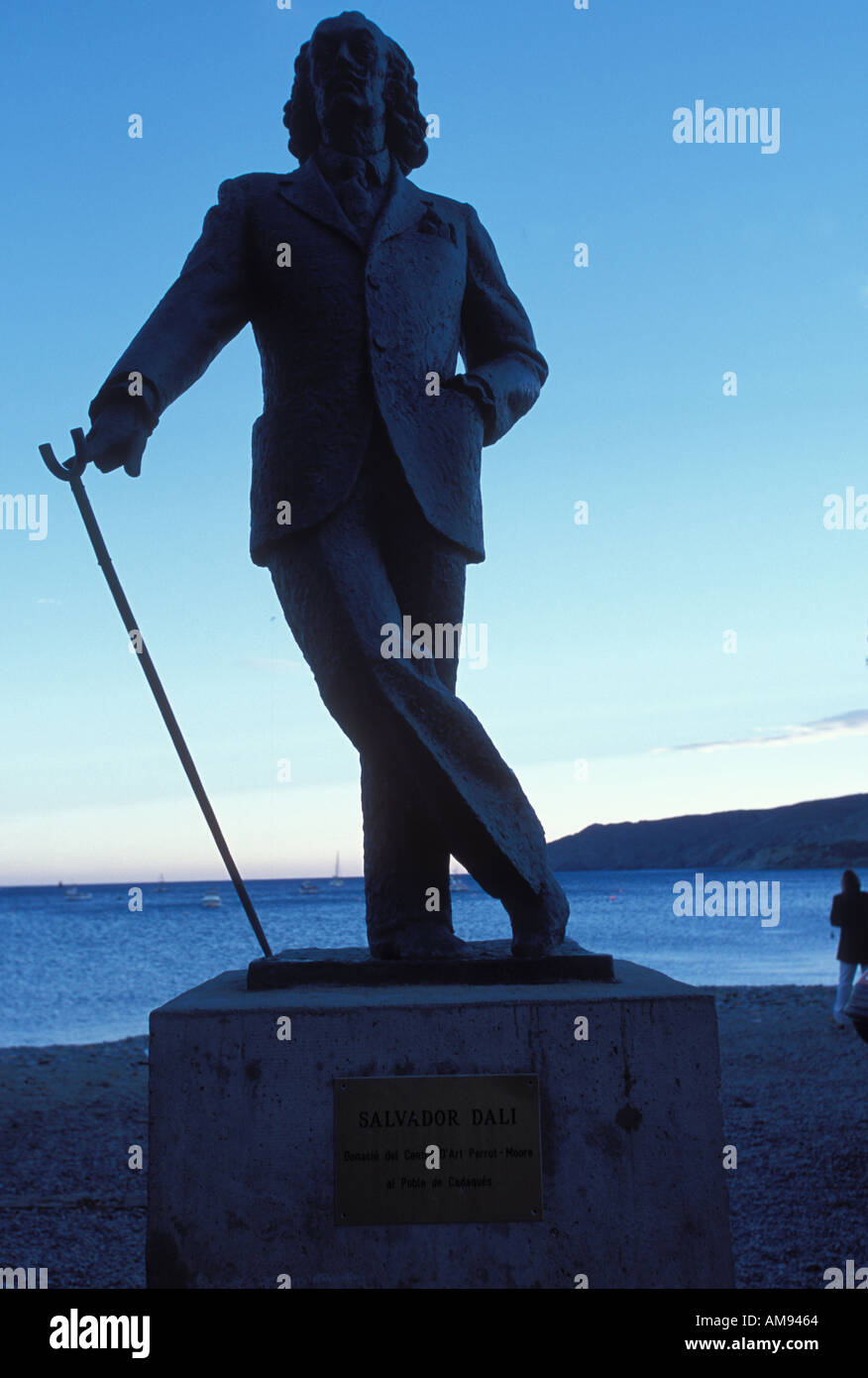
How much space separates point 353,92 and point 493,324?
83 cm

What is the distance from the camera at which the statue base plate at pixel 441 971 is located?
2.86 m

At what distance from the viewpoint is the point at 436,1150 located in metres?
2.48

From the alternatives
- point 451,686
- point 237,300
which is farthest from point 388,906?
point 237,300

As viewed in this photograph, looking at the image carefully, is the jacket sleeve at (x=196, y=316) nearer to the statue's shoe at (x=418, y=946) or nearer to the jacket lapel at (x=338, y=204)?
the jacket lapel at (x=338, y=204)

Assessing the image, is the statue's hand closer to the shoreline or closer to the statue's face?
the statue's face

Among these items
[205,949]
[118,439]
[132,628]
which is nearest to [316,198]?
[118,439]

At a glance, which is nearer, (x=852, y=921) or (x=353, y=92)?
(x=353, y=92)

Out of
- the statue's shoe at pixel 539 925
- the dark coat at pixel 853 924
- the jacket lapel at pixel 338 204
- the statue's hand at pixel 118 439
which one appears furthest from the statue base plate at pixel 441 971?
the dark coat at pixel 853 924

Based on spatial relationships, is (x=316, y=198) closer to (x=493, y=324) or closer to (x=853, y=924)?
(x=493, y=324)

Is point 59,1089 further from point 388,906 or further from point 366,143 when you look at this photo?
point 366,143

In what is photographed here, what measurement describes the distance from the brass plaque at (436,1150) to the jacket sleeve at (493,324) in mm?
2089

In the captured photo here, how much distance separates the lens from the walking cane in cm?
304

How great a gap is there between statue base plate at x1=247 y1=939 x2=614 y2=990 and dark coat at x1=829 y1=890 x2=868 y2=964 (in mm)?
7168

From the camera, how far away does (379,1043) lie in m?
2.52
